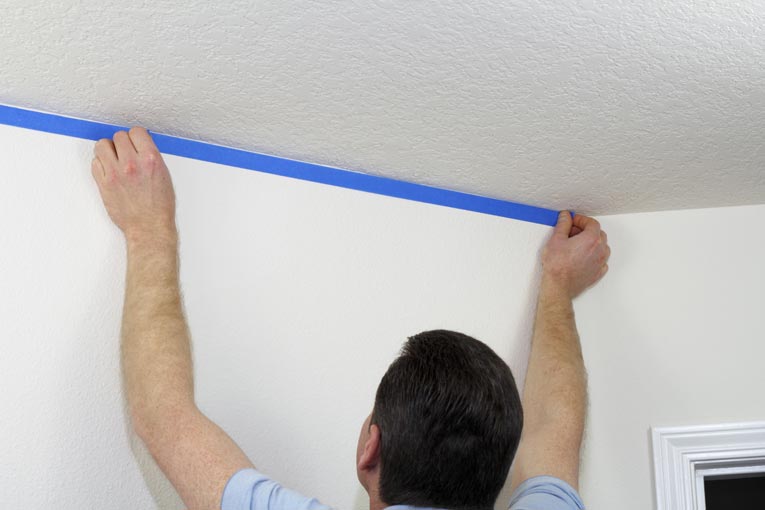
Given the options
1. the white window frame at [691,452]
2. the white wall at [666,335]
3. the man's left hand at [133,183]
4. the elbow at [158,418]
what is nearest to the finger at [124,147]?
the man's left hand at [133,183]

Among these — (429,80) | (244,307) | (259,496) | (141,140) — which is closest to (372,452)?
(259,496)

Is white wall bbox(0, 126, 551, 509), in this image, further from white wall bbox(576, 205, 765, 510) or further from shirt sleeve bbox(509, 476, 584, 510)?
shirt sleeve bbox(509, 476, 584, 510)

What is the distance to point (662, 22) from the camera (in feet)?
4.76

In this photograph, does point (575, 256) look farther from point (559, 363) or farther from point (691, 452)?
point (691, 452)

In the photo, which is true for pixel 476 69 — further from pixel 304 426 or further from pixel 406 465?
pixel 304 426

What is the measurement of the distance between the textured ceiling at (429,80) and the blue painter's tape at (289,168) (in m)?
0.03

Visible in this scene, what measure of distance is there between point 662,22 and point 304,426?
44.4 inches

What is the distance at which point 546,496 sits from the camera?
174 centimetres

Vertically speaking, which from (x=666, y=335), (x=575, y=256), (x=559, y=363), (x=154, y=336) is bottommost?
(x=154, y=336)

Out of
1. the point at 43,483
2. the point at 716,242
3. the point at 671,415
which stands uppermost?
the point at 716,242

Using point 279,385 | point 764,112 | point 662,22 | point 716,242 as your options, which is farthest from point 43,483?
point 716,242

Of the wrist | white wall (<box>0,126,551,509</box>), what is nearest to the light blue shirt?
white wall (<box>0,126,551,509</box>)

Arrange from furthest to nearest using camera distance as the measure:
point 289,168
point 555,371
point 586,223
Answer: point 586,223, point 555,371, point 289,168

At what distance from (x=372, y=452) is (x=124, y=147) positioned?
0.82 m
